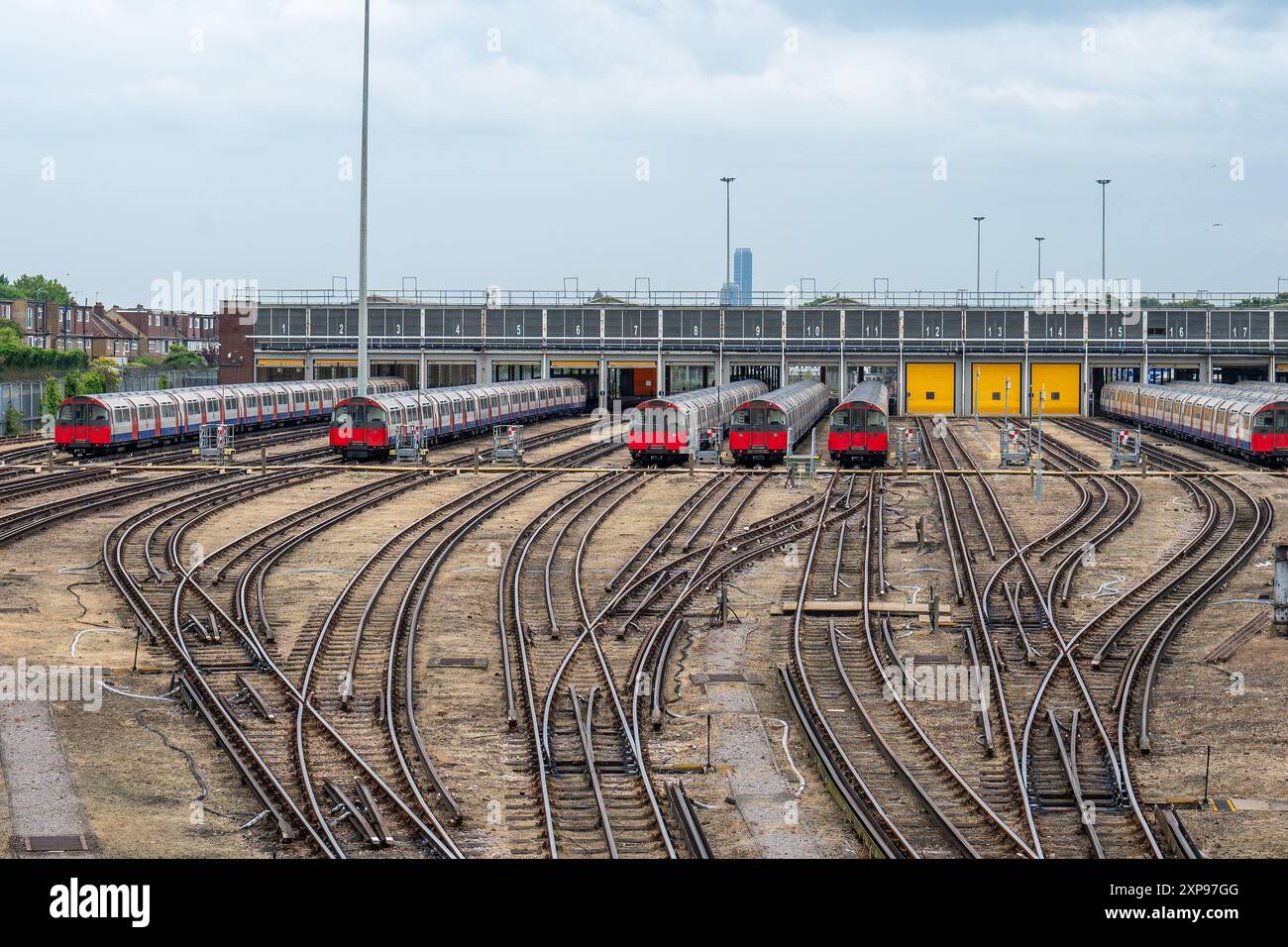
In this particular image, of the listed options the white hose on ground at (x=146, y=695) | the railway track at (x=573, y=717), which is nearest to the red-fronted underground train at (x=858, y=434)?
the railway track at (x=573, y=717)

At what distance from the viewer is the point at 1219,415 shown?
6347 cm

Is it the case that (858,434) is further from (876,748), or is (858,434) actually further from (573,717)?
(876,748)

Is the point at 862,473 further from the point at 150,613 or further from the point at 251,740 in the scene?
the point at 251,740

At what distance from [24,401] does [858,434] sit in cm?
4019

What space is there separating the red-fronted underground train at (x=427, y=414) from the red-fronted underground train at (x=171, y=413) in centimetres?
588

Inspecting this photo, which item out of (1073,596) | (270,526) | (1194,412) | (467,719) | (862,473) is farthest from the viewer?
(1194,412)

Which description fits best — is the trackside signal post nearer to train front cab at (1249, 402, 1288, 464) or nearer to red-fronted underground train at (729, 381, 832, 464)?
red-fronted underground train at (729, 381, 832, 464)

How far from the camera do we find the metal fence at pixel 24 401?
6931cm

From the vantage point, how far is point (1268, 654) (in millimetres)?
24438

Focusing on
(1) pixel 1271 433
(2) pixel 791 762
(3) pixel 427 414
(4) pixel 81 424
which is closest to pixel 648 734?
(2) pixel 791 762

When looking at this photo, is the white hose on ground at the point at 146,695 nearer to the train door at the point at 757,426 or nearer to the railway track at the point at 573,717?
the railway track at the point at 573,717

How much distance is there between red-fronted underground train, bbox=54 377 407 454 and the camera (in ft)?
184
